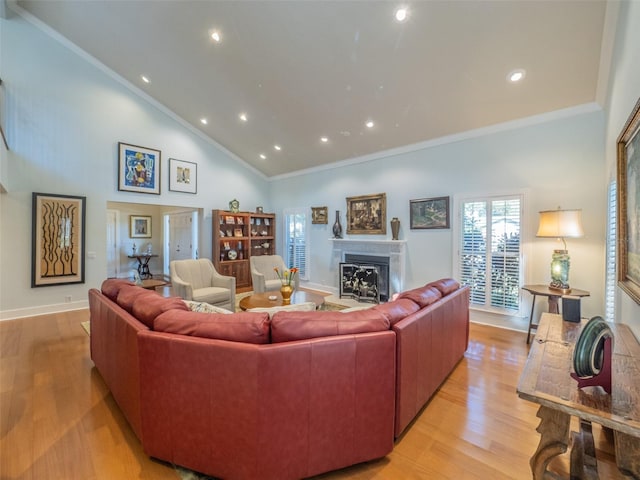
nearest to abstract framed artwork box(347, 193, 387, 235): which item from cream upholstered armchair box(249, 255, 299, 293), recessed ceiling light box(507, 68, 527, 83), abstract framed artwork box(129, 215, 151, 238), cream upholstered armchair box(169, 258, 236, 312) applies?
cream upholstered armchair box(249, 255, 299, 293)

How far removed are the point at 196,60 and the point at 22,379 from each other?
15.4ft

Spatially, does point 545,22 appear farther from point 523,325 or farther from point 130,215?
point 130,215

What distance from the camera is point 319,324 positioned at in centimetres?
163

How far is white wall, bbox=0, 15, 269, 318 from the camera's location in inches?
177

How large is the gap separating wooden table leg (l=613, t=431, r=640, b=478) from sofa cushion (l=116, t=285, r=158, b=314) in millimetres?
2764

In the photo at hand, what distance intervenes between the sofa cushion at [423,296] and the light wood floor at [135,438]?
2.87 feet

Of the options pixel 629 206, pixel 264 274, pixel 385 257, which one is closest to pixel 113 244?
pixel 264 274

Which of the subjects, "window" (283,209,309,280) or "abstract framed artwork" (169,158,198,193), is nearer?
"abstract framed artwork" (169,158,198,193)

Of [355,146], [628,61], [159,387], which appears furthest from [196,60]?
[628,61]

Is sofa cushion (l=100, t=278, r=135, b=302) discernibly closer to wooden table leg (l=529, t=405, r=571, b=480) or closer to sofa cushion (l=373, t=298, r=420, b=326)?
sofa cushion (l=373, t=298, r=420, b=326)

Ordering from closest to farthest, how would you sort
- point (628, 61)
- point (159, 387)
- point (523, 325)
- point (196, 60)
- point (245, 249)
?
point (159, 387), point (628, 61), point (523, 325), point (196, 60), point (245, 249)

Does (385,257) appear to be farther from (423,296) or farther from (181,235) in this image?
(181,235)

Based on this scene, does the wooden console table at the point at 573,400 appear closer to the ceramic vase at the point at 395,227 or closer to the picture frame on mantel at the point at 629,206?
the picture frame on mantel at the point at 629,206

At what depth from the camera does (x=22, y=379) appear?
2.66m
